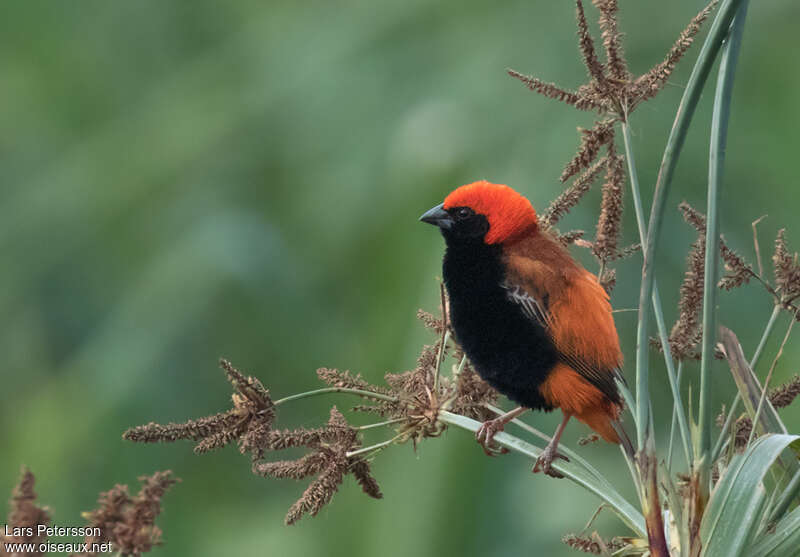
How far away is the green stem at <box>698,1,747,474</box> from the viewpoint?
2.43ft

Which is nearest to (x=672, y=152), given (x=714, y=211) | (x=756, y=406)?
(x=714, y=211)

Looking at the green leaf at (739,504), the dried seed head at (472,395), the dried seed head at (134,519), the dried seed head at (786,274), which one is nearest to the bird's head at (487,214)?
the dried seed head at (472,395)

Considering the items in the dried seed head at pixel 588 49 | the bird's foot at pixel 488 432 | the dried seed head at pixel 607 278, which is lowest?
the bird's foot at pixel 488 432

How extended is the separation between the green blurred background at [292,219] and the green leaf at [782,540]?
1183 millimetres

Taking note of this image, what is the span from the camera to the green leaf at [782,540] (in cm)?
78

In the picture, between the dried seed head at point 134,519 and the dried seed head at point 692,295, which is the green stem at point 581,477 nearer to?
the dried seed head at point 692,295

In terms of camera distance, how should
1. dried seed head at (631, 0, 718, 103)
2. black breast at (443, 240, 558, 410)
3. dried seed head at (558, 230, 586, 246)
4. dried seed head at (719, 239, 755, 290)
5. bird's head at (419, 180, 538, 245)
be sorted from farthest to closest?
bird's head at (419, 180, 538, 245) < black breast at (443, 240, 558, 410) < dried seed head at (558, 230, 586, 246) < dried seed head at (719, 239, 755, 290) < dried seed head at (631, 0, 718, 103)

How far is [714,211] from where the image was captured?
0.73 meters

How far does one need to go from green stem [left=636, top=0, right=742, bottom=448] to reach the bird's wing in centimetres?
31

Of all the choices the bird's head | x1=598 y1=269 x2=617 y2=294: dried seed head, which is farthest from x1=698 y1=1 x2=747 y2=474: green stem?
the bird's head

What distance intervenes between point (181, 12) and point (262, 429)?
3162 mm

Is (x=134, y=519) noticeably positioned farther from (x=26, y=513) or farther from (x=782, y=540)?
(x=782, y=540)

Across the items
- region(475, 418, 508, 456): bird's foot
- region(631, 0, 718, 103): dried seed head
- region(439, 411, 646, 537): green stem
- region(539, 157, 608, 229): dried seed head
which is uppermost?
region(631, 0, 718, 103): dried seed head

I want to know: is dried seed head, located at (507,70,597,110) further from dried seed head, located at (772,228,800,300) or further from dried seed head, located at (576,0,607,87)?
dried seed head, located at (772,228,800,300)
